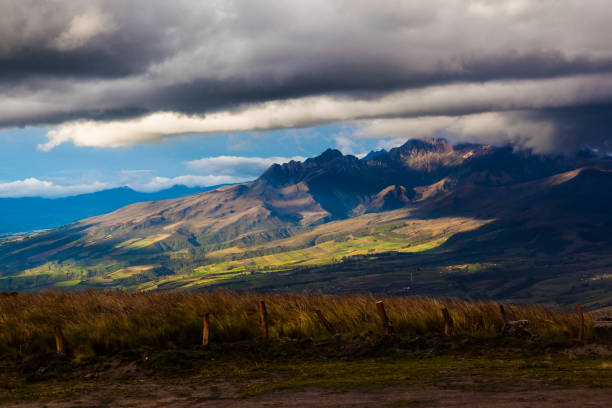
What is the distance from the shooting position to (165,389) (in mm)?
15188

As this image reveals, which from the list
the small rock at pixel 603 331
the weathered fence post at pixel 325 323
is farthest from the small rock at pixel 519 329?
the weathered fence post at pixel 325 323

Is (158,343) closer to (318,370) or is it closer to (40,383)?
(40,383)

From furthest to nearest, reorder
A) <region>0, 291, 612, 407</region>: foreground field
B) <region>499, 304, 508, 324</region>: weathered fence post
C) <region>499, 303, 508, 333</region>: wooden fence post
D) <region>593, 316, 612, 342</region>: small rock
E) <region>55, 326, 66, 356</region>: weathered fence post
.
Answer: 1. <region>499, 304, 508, 324</region>: weathered fence post
2. <region>499, 303, 508, 333</region>: wooden fence post
3. <region>55, 326, 66, 356</region>: weathered fence post
4. <region>593, 316, 612, 342</region>: small rock
5. <region>0, 291, 612, 407</region>: foreground field

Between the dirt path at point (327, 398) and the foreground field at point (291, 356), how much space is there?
0.04 meters

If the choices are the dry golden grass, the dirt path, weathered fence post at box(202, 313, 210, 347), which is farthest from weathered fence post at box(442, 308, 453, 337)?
weathered fence post at box(202, 313, 210, 347)

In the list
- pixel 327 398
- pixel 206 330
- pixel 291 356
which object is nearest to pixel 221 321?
pixel 206 330

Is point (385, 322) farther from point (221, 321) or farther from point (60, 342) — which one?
point (60, 342)

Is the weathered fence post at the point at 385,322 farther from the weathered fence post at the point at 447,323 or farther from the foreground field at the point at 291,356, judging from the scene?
the weathered fence post at the point at 447,323

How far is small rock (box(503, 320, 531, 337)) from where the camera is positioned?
19.6m

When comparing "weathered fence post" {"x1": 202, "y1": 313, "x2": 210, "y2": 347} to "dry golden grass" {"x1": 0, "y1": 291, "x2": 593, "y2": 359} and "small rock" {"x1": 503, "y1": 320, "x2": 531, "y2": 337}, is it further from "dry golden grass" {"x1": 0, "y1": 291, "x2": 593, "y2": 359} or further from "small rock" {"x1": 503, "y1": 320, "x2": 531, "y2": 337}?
"small rock" {"x1": 503, "y1": 320, "x2": 531, "y2": 337}

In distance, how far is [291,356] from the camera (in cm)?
1905

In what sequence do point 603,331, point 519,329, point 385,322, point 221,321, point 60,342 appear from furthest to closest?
point 221,321
point 385,322
point 519,329
point 60,342
point 603,331

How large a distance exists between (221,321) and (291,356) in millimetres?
4083

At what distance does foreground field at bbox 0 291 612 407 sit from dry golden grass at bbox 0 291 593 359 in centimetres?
5
